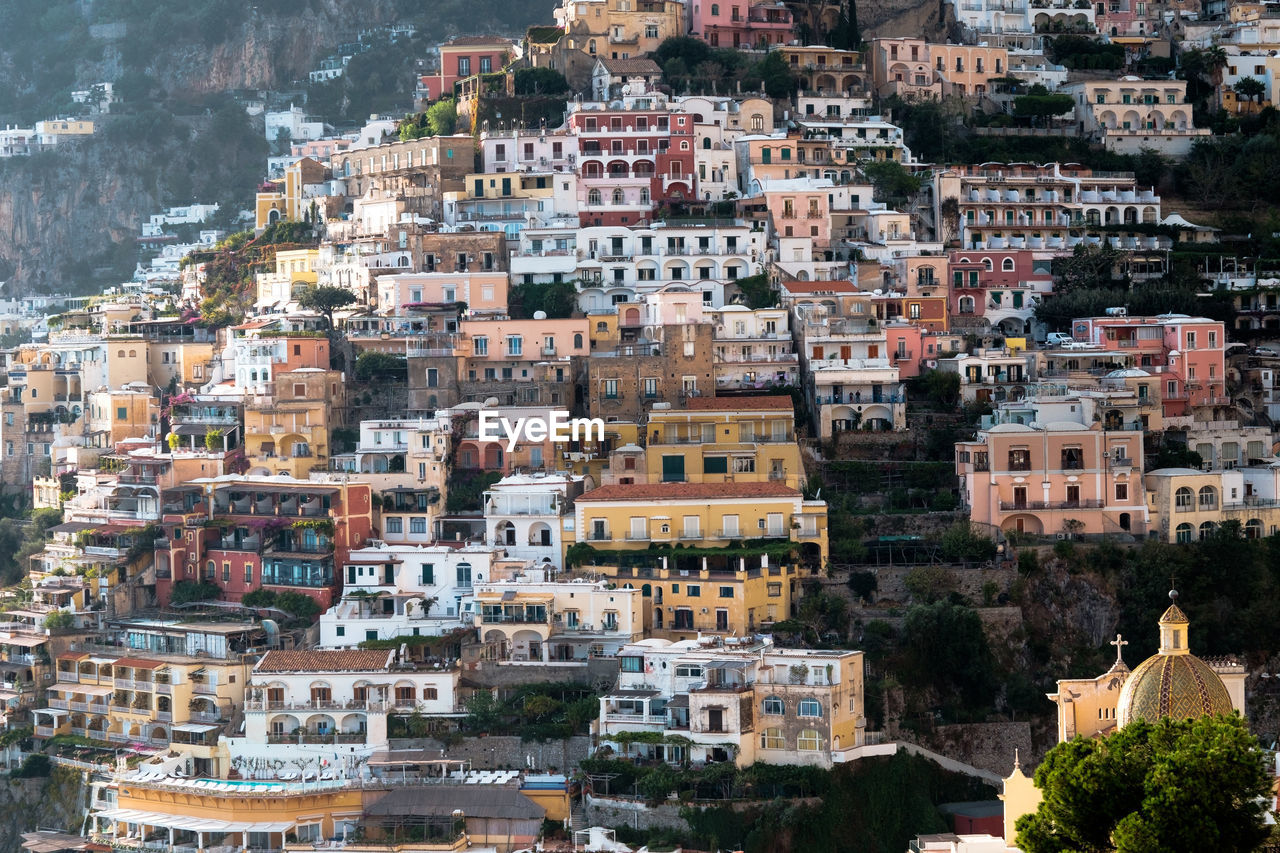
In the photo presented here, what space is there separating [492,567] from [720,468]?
6.28 metres

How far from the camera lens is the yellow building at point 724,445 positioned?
5988cm

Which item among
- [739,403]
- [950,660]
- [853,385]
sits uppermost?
[853,385]

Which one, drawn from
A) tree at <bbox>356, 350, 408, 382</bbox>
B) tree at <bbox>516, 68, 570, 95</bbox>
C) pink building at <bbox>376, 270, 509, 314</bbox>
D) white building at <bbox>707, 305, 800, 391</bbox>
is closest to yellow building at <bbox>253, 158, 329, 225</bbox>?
tree at <bbox>516, 68, 570, 95</bbox>

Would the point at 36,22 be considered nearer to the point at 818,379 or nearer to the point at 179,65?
the point at 179,65

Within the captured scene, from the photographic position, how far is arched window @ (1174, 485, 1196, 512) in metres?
57.9

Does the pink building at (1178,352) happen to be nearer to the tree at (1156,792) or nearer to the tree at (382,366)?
the tree at (382,366)

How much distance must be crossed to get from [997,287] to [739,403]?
1244 cm

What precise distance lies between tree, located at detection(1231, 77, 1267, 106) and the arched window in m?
28.2

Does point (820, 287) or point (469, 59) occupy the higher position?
point (469, 59)

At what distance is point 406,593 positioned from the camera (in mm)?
57500

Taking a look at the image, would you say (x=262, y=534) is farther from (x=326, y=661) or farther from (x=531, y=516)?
(x=531, y=516)

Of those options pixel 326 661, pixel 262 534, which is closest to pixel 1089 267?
pixel 262 534

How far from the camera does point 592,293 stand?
226 ft

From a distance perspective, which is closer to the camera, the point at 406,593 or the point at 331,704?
the point at 331,704
